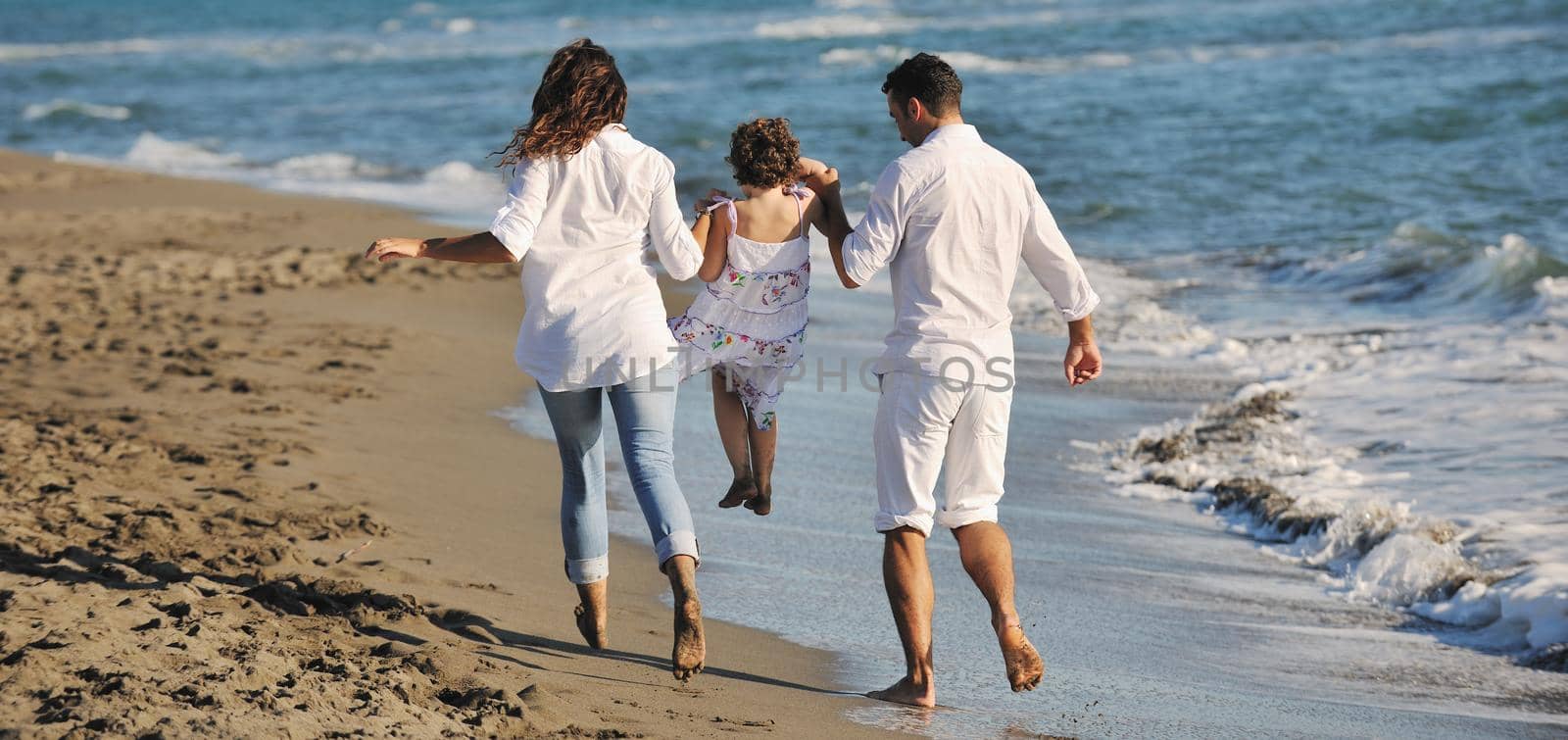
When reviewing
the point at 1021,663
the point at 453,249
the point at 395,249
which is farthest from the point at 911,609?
the point at 395,249

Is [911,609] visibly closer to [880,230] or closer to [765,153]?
[880,230]

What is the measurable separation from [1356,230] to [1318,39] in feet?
54.4

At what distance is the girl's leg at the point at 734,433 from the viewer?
4641mm

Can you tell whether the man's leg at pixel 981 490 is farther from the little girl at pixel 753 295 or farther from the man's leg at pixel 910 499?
the little girl at pixel 753 295

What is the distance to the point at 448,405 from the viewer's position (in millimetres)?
6977

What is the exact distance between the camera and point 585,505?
4.01 meters

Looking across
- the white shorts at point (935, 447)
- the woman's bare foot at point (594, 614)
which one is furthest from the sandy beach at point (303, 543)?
the white shorts at point (935, 447)

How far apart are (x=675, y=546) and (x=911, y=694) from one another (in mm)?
716

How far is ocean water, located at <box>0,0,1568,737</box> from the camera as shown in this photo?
443cm

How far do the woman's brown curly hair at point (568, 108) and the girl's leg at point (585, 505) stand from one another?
64 cm

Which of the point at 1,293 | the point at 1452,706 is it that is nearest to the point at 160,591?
the point at 1452,706

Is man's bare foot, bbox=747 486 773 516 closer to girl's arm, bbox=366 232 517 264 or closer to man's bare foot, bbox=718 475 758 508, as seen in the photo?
man's bare foot, bbox=718 475 758 508

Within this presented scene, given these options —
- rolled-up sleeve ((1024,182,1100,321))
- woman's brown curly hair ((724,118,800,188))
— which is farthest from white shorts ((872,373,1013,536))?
woman's brown curly hair ((724,118,800,188))

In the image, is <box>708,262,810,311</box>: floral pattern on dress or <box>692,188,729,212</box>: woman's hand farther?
<box>708,262,810,311</box>: floral pattern on dress
